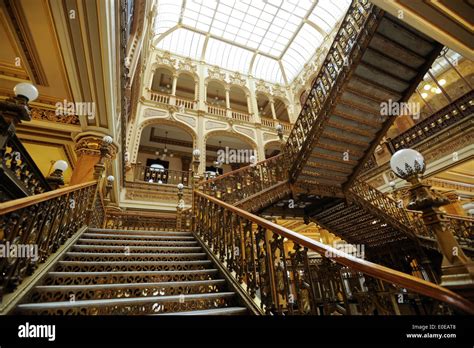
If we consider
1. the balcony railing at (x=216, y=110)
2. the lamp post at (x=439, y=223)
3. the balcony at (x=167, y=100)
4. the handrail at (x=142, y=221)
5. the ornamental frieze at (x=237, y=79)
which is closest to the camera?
the lamp post at (x=439, y=223)

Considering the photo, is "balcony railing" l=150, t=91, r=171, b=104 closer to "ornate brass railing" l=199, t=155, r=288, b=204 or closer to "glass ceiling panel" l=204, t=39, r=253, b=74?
"glass ceiling panel" l=204, t=39, r=253, b=74

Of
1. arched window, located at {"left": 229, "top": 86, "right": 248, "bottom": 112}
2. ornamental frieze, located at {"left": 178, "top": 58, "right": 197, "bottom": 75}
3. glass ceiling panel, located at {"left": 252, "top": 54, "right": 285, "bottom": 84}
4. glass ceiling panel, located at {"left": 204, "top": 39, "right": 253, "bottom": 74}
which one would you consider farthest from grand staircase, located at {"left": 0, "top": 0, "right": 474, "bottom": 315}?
glass ceiling panel, located at {"left": 252, "top": 54, "right": 285, "bottom": 84}

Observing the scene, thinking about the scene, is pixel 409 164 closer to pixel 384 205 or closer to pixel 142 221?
pixel 384 205

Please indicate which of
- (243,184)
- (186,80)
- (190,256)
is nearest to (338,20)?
(186,80)

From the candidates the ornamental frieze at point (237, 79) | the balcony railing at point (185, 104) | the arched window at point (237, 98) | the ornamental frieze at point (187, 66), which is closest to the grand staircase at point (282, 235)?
the balcony railing at point (185, 104)

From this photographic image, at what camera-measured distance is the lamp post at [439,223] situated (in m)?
1.17

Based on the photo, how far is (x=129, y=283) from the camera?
8.37ft

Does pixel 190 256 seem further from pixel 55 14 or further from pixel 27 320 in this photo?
pixel 55 14

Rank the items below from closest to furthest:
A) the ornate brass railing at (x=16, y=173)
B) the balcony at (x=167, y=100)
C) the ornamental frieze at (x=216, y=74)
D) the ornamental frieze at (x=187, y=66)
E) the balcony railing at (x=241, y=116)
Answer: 1. the ornate brass railing at (x=16, y=173)
2. the balcony at (x=167, y=100)
3. the balcony railing at (x=241, y=116)
4. the ornamental frieze at (x=187, y=66)
5. the ornamental frieze at (x=216, y=74)

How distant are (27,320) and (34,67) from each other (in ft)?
15.4

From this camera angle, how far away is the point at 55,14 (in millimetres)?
2873

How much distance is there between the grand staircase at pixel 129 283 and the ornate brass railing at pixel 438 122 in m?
7.64

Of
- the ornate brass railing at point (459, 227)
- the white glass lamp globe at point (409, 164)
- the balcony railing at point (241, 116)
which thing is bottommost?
the ornate brass railing at point (459, 227)

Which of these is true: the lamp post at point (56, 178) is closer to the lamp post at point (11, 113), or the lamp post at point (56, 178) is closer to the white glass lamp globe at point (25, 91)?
the lamp post at point (11, 113)
